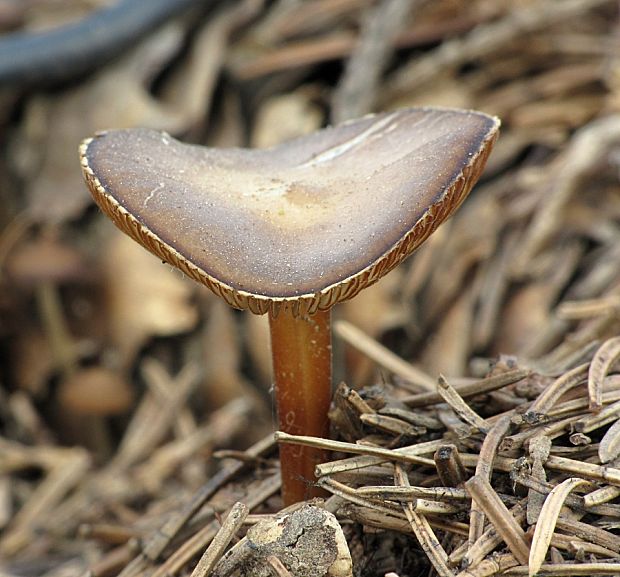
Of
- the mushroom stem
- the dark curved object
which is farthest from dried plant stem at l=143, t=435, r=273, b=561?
the dark curved object

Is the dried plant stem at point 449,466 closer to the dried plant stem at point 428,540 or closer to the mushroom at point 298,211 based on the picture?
the dried plant stem at point 428,540

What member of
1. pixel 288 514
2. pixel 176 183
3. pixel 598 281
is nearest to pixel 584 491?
pixel 288 514

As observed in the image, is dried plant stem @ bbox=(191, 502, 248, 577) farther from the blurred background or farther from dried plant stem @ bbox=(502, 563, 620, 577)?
the blurred background

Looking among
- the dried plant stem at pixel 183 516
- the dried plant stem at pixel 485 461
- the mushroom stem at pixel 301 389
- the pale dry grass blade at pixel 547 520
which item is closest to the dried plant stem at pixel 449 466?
the dried plant stem at pixel 485 461

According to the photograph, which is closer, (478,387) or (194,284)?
(478,387)

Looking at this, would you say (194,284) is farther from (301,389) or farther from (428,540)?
(428,540)

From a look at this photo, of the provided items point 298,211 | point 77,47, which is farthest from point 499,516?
point 77,47
